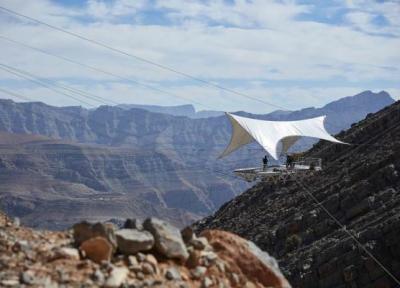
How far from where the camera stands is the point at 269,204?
185ft

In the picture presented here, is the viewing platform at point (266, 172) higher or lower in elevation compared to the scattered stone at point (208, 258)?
higher

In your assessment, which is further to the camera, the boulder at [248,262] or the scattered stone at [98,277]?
the boulder at [248,262]

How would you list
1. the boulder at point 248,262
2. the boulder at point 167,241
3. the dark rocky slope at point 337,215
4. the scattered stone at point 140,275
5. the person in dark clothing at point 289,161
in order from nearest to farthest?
the scattered stone at point 140,275 < the boulder at point 167,241 < the boulder at point 248,262 < the dark rocky slope at point 337,215 < the person in dark clothing at point 289,161

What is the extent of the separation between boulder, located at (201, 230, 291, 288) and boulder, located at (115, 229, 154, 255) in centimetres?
153

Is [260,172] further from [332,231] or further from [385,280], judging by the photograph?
[385,280]

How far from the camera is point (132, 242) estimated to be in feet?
38.7

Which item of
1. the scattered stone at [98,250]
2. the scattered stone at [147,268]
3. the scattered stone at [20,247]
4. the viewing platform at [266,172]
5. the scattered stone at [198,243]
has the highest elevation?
the viewing platform at [266,172]

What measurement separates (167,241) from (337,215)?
33.6 meters

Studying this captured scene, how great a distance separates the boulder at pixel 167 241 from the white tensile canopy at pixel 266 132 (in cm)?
3572

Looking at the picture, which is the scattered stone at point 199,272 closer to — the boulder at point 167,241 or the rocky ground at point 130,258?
the rocky ground at point 130,258

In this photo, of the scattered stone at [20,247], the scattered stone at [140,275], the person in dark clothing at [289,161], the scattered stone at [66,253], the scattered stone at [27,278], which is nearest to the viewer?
the scattered stone at [27,278]

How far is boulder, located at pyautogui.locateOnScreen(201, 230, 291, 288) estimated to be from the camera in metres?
12.7

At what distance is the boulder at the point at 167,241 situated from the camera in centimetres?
1214

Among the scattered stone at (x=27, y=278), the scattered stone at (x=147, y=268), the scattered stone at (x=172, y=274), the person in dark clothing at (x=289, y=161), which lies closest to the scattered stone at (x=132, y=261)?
the scattered stone at (x=147, y=268)
